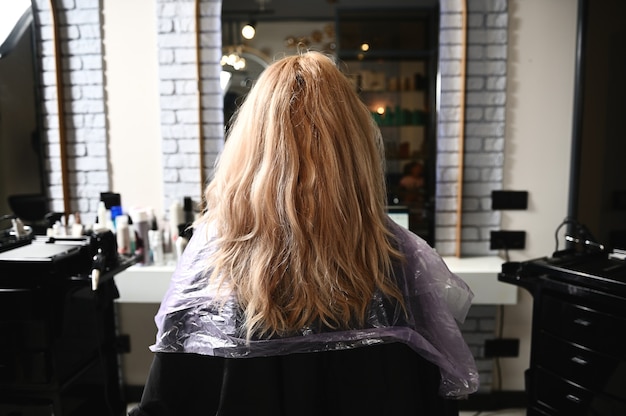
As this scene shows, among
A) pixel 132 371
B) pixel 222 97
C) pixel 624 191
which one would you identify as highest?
pixel 222 97

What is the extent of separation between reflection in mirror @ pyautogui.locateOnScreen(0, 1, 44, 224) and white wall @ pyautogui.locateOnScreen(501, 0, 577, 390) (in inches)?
89.7

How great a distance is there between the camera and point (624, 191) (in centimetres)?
208

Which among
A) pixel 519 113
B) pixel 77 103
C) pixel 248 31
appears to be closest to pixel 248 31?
pixel 248 31

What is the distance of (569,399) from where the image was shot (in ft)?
6.17

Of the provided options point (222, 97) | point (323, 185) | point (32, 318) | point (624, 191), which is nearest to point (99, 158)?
point (222, 97)

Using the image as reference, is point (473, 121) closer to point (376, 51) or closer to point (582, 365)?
point (376, 51)

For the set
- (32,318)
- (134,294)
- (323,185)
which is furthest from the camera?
(134,294)

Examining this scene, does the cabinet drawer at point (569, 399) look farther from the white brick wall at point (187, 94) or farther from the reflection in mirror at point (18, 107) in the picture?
the reflection in mirror at point (18, 107)

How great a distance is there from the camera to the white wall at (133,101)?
245 centimetres

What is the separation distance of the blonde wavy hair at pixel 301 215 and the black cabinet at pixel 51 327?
1.00 m

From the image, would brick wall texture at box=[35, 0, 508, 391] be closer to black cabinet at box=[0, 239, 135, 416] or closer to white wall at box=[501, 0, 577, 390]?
white wall at box=[501, 0, 577, 390]

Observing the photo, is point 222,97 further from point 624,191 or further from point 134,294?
point 624,191

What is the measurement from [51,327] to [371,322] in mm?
1243

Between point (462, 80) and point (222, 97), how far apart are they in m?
1.15
